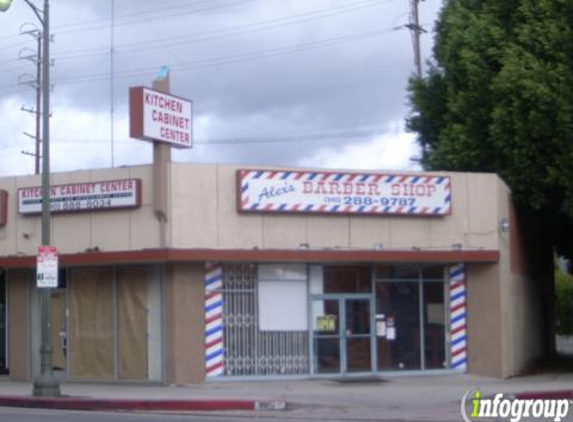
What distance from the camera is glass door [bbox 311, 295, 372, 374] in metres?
28.1

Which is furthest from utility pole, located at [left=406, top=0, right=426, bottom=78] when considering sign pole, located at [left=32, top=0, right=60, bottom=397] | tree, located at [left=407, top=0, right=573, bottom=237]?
sign pole, located at [left=32, top=0, right=60, bottom=397]

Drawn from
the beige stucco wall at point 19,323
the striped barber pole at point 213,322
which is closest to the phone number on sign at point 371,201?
the striped barber pole at point 213,322

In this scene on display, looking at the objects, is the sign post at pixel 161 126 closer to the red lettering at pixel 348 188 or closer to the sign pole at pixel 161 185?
the sign pole at pixel 161 185

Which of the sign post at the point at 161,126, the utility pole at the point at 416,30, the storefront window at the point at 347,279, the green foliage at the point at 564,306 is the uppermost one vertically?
the utility pole at the point at 416,30

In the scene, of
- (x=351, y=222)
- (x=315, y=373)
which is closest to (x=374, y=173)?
(x=351, y=222)

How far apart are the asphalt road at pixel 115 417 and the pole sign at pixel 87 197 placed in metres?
6.58

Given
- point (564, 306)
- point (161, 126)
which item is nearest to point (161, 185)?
point (161, 126)

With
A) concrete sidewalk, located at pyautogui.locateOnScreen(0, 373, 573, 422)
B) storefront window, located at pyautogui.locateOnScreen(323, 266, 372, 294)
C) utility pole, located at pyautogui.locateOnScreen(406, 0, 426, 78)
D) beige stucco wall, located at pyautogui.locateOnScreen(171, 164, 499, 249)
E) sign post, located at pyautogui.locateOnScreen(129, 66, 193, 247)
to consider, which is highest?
utility pole, located at pyautogui.locateOnScreen(406, 0, 426, 78)

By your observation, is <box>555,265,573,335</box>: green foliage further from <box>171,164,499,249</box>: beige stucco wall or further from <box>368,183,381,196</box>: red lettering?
<box>368,183,381,196</box>: red lettering

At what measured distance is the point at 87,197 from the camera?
90.9 ft

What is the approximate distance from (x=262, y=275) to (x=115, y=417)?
26.5 feet

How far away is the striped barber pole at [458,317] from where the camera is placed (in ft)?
96.0

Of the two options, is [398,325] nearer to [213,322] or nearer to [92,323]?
[213,322]

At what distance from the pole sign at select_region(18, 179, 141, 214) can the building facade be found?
0.13 feet
